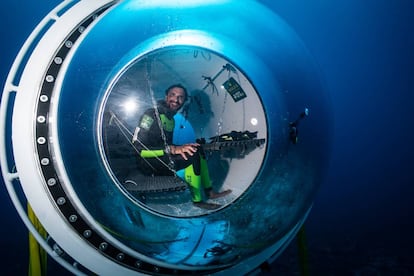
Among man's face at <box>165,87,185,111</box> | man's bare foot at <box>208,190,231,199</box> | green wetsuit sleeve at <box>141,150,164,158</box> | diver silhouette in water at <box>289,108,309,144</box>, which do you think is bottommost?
man's bare foot at <box>208,190,231,199</box>

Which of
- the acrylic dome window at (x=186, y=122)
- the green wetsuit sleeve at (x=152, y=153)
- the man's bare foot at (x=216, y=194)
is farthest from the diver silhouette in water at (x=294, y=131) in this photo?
the green wetsuit sleeve at (x=152, y=153)

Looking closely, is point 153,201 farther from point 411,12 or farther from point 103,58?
point 411,12

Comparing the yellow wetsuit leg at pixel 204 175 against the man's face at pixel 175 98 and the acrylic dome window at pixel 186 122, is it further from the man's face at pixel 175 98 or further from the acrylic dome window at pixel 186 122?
the man's face at pixel 175 98

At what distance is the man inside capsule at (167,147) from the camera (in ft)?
2.73

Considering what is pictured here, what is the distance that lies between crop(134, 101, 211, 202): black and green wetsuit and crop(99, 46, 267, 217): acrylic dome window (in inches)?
0.5

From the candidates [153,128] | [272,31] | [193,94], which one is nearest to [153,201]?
[153,128]

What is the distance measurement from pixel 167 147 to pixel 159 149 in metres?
0.02

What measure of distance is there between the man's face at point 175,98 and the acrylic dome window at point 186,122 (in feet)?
0.05

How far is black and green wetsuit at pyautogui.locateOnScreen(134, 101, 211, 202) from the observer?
0.83 meters

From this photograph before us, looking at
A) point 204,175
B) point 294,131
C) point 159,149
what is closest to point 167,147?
point 159,149

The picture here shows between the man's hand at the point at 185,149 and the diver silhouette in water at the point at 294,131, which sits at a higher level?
the diver silhouette in water at the point at 294,131

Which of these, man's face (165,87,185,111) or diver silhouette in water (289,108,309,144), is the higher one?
man's face (165,87,185,111)

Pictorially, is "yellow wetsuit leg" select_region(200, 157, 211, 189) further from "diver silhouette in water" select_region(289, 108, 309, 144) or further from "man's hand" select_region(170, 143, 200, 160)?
"diver silhouette in water" select_region(289, 108, 309, 144)

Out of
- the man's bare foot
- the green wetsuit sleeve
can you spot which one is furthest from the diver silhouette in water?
the green wetsuit sleeve
